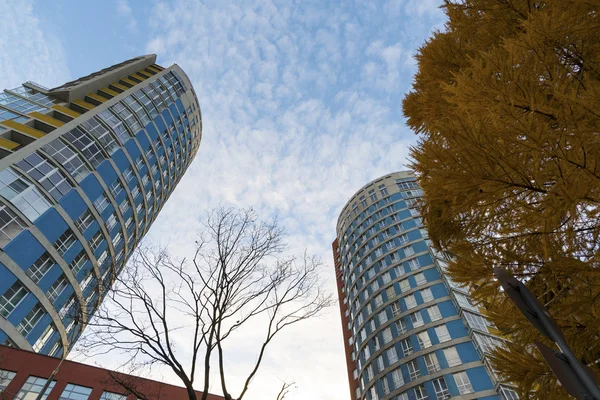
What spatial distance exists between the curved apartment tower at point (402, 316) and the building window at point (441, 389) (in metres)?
0.07

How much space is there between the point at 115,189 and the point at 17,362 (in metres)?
15.5

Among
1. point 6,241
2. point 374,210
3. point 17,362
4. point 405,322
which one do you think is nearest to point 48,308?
point 17,362

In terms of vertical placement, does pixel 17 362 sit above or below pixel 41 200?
below

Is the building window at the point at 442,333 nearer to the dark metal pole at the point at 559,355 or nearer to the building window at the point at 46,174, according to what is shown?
the dark metal pole at the point at 559,355

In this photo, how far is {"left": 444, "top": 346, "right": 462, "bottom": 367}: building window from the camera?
83.0ft

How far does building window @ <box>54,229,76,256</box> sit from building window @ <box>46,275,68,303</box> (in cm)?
200

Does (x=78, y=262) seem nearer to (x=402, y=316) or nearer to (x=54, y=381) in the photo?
(x=54, y=381)

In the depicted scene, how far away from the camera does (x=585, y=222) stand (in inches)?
136

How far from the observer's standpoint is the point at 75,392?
20.6 metres

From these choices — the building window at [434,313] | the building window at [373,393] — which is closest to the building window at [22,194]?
the building window at [373,393]

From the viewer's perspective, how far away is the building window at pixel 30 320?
65.4 ft

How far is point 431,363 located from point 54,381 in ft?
93.5

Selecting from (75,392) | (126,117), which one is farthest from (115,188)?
(75,392)

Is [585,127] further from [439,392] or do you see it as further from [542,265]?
[439,392]
